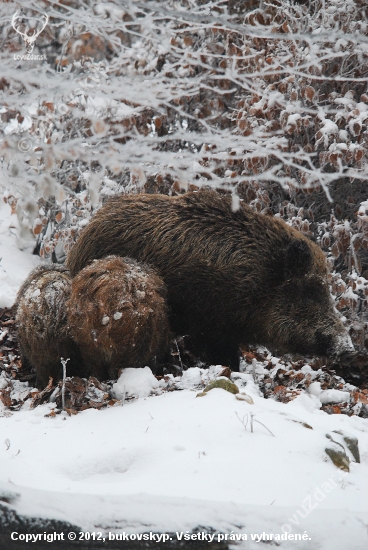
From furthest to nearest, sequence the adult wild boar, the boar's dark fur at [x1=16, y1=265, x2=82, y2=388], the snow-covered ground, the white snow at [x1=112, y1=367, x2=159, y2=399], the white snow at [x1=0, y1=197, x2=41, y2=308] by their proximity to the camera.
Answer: the white snow at [x1=0, y1=197, x2=41, y2=308]
the adult wild boar
the boar's dark fur at [x1=16, y1=265, x2=82, y2=388]
the white snow at [x1=112, y1=367, x2=159, y2=399]
the snow-covered ground

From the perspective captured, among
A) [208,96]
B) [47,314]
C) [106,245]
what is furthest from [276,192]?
[47,314]

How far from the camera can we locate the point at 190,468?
3338mm

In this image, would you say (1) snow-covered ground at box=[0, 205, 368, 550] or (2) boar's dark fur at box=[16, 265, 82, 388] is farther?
(2) boar's dark fur at box=[16, 265, 82, 388]

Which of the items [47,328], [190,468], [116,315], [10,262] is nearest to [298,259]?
[116,315]

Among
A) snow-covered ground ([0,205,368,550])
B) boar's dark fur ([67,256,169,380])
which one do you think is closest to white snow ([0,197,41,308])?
boar's dark fur ([67,256,169,380])

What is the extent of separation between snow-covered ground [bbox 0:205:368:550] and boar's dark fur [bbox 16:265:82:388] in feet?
1.50

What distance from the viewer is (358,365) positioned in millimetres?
5711

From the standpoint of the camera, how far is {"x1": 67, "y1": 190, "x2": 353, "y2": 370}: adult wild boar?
4965 mm

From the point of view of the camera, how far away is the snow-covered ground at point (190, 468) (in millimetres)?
2955

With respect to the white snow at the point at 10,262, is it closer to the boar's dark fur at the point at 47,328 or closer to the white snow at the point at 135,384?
the boar's dark fur at the point at 47,328

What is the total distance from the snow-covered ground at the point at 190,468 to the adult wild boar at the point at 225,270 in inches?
30.8

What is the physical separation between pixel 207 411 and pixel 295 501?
1.00 metres

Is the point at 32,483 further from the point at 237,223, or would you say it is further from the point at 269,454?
the point at 237,223

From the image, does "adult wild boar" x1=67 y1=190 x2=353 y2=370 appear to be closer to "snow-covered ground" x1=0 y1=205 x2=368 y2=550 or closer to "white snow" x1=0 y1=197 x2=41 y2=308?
"snow-covered ground" x1=0 y1=205 x2=368 y2=550
